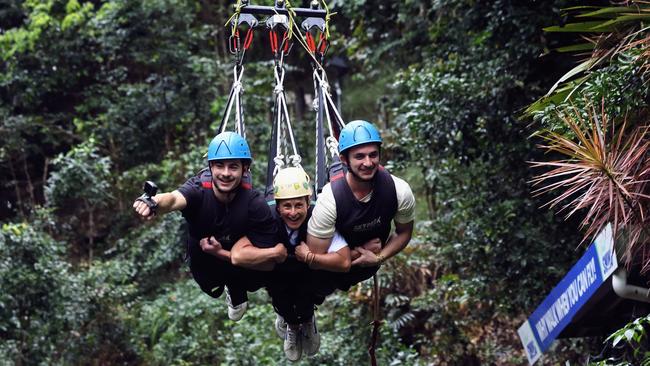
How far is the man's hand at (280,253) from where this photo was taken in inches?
213

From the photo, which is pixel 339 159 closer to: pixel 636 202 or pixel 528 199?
pixel 636 202

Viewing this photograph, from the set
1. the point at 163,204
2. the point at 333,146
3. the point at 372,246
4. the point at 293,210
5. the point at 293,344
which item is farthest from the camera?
the point at 293,344

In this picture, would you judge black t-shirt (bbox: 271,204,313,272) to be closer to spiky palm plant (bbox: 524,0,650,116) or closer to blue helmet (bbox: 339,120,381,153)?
blue helmet (bbox: 339,120,381,153)

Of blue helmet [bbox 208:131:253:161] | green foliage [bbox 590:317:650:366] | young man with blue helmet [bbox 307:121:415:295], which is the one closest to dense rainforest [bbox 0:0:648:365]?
young man with blue helmet [bbox 307:121:415:295]

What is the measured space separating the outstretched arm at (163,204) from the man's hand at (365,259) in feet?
3.59

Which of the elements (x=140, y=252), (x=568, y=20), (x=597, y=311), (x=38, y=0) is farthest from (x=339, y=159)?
(x=38, y=0)

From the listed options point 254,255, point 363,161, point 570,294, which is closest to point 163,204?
point 254,255

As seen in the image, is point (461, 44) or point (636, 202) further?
point (461, 44)

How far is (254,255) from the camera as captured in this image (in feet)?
17.7

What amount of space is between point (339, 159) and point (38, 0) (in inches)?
395

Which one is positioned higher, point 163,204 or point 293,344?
point 163,204

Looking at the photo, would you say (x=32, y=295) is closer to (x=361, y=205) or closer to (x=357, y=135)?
(x=361, y=205)

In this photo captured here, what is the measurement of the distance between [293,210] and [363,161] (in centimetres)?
51

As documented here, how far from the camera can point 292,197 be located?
5.42 metres
